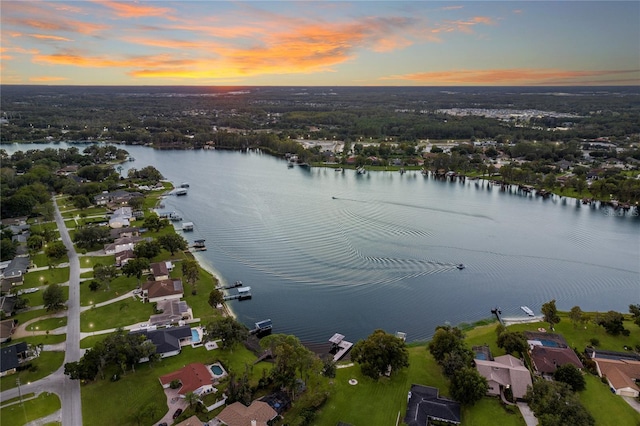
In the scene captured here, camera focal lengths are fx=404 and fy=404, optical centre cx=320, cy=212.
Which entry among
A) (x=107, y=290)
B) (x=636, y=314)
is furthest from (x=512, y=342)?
(x=107, y=290)

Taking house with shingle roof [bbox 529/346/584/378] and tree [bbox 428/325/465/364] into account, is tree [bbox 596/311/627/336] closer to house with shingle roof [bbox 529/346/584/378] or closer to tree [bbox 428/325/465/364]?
house with shingle roof [bbox 529/346/584/378]

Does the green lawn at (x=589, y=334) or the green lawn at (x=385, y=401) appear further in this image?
the green lawn at (x=589, y=334)

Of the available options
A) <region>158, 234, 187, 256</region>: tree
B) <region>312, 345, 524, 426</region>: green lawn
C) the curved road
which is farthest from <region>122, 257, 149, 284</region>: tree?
<region>312, 345, 524, 426</region>: green lawn

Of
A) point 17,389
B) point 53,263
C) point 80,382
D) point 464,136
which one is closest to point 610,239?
point 80,382

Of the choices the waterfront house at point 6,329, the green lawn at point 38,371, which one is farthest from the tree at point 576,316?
the waterfront house at point 6,329

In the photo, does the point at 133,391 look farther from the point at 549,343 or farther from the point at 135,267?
the point at 549,343

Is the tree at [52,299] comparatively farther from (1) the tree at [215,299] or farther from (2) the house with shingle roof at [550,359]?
(2) the house with shingle roof at [550,359]
